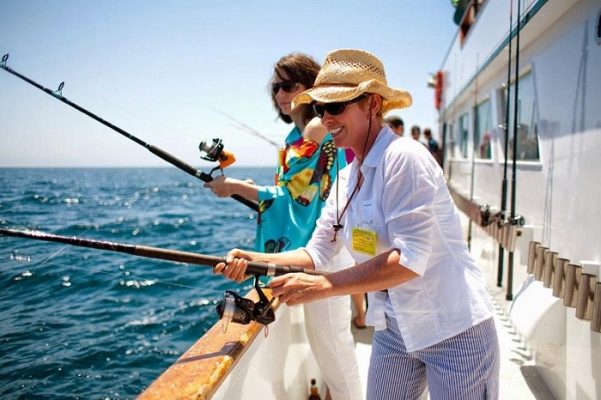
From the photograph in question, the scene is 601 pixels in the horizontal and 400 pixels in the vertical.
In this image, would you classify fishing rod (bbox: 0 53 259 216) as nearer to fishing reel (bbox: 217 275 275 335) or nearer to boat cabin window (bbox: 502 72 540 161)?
fishing reel (bbox: 217 275 275 335)

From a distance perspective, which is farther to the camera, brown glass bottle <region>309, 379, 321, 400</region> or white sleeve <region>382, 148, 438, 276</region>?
brown glass bottle <region>309, 379, 321, 400</region>

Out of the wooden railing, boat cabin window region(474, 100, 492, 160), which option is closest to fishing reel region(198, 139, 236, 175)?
the wooden railing

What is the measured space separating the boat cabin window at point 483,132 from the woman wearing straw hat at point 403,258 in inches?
213

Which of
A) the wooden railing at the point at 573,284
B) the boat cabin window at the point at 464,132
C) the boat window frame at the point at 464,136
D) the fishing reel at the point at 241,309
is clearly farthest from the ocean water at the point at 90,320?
the boat cabin window at the point at 464,132

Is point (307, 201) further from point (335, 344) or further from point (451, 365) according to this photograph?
point (451, 365)

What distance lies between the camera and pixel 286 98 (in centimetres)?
241

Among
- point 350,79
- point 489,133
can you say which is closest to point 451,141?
point 489,133

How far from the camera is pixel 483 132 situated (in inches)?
282

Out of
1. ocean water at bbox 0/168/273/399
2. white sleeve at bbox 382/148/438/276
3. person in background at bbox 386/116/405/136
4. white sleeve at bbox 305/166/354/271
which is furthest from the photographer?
person in background at bbox 386/116/405/136

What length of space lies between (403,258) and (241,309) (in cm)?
69

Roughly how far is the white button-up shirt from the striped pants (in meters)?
0.06

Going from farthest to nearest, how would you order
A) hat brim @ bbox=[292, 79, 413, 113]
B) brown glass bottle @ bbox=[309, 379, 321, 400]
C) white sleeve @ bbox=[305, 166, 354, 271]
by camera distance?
brown glass bottle @ bbox=[309, 379, 321, 400], white sleeve @ bbox=[305, 166, 354, 271], hat brim @ bbox=[292, 79, 413, 113]

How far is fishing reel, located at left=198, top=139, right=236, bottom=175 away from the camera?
2781 millimetres

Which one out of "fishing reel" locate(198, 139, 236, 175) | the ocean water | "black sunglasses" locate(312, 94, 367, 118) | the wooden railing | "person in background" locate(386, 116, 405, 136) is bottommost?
the ocean water
